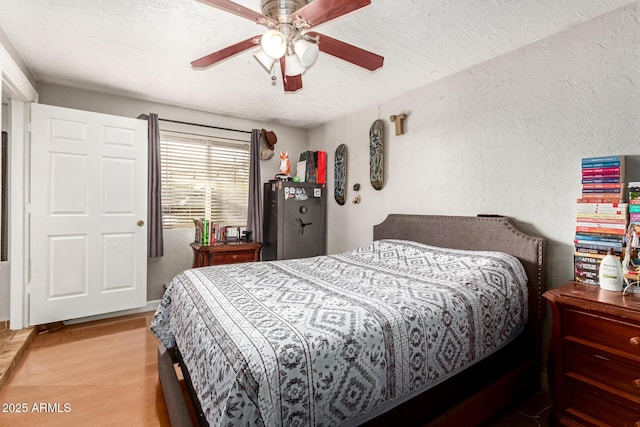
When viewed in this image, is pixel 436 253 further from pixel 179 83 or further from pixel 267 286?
pixel 179 83

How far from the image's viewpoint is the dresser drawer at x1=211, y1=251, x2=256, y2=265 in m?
3.42

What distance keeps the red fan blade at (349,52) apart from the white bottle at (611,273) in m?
1.63

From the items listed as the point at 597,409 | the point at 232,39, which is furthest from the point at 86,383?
the point at 597,409

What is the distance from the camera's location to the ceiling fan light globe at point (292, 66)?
172 cm

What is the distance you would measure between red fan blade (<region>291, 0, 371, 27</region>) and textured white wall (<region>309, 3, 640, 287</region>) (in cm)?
158

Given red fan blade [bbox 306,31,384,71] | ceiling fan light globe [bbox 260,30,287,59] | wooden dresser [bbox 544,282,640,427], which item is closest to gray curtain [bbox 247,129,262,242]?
red fan blade [bbox 306,31,384,71]

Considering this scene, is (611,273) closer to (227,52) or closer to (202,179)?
(227,52)

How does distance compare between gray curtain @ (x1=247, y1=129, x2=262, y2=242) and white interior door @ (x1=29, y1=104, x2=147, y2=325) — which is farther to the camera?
gray curtain @ (x1=247, y1=129, x2=262, y2=242)

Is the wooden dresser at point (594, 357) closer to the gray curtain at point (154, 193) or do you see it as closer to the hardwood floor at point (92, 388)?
the hardwood floor at point (92, 388)

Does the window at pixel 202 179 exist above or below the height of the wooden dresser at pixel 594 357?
above

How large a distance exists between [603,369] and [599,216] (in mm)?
819

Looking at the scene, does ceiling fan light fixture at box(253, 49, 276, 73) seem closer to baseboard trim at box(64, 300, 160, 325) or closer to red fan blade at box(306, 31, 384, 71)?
red fan blade at box(306, 31, 384, 71)

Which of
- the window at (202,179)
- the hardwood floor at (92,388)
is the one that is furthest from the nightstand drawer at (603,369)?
the window at (202,179)

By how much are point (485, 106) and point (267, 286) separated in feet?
7.20
